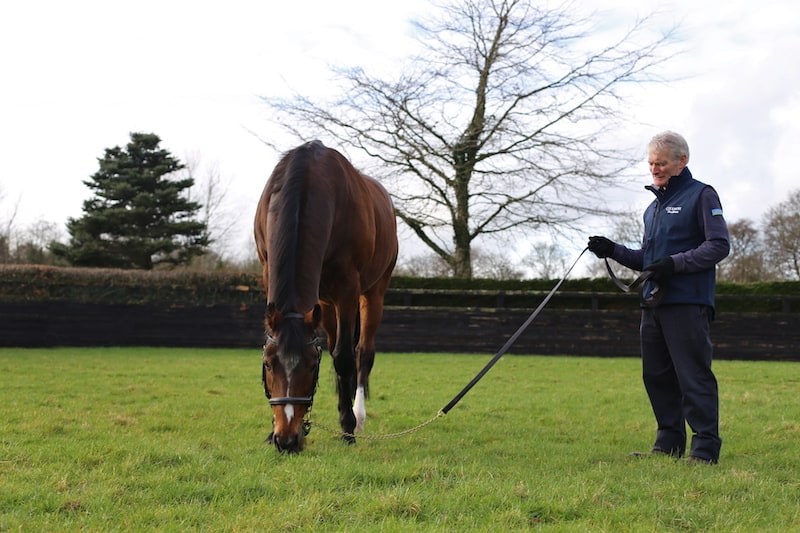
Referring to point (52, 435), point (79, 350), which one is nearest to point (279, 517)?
point (52, 435)

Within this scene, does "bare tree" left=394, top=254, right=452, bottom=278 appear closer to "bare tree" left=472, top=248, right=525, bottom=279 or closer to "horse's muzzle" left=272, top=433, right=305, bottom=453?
"bare tree" left=472, top=248, right=525, bottom=279

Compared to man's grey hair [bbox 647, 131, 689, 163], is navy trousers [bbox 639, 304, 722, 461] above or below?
below

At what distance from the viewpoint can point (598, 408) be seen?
699 cm

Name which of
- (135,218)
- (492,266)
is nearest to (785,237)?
(492,266)

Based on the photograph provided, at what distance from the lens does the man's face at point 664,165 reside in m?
4.29

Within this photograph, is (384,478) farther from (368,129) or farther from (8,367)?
(368,129)

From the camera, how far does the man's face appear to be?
14.1 ft

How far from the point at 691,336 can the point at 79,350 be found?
44.9 feet

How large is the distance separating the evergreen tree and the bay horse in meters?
24.8

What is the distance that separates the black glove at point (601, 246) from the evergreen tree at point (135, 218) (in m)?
26.4

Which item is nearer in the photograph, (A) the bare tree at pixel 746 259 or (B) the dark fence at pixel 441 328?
(B) the dark fence at pixel 441 328

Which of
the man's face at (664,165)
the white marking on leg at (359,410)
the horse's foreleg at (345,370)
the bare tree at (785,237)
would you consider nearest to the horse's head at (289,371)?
the horse's foreleg at (345,370)

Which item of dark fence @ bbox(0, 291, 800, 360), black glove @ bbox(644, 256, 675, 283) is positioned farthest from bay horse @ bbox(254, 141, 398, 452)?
dark fence @ bbox(0, 291, 800, 360)

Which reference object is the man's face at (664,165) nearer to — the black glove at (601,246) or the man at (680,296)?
the man at (680,296)
